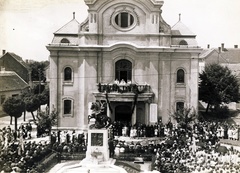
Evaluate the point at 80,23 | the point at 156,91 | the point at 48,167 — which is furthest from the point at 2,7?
the point at 156,91

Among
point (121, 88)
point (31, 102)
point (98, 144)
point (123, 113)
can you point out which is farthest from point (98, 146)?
point (31, 102)

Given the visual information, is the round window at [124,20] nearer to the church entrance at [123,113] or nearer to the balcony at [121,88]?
the balcony at [121,88]

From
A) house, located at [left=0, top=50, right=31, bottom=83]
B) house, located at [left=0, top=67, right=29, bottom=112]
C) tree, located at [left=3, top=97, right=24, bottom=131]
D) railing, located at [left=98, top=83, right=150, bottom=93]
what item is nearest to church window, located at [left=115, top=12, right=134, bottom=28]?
railing, located at [left=98, top=83, right=150, bottom=93]

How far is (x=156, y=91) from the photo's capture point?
30.2 meters

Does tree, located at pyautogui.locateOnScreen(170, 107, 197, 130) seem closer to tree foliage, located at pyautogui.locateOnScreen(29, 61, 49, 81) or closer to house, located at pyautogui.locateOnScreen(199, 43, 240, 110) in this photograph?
house, located at pyautogui.locateOnScreen(199, 43, 240, 110)

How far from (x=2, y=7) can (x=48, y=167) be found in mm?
7751

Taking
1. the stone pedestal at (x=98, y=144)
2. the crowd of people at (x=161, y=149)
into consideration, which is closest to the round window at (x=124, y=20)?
the crowd of people at (x=161, y=149)

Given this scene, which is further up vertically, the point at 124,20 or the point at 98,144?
the point at 124,20

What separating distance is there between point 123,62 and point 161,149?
10.0 m

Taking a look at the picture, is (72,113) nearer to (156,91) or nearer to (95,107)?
(156,91)

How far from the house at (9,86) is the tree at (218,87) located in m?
15.7

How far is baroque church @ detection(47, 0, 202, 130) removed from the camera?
2964 cm

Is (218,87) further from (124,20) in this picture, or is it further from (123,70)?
(124,20)

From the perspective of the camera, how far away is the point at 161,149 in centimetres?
2172
